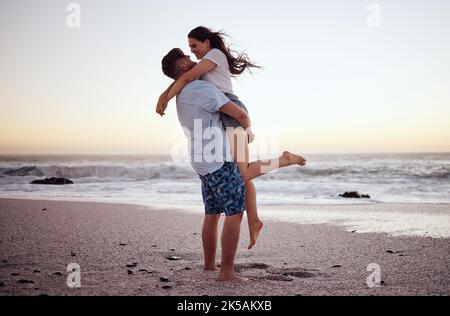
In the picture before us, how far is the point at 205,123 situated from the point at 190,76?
1.20 feet

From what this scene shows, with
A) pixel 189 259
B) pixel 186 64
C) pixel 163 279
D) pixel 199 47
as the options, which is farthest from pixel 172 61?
pixel 189 259

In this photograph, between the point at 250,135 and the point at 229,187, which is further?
the point at 250,135

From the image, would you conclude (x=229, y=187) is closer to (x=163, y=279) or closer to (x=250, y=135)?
(x=250, y=135)

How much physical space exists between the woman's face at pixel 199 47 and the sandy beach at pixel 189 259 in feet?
5.97

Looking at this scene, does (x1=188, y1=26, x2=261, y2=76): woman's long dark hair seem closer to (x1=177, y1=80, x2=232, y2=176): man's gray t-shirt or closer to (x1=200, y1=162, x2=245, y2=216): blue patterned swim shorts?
(x1=177, y1=80, x2=232, y2=176): man's gray t-shirt

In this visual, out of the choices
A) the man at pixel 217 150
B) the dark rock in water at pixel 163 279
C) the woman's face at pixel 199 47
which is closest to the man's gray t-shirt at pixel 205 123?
the man at pixel 217 150

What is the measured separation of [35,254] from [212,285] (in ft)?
6.28

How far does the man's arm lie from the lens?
3098 millimetres

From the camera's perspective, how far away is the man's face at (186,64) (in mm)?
3283

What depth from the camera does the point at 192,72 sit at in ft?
10.2

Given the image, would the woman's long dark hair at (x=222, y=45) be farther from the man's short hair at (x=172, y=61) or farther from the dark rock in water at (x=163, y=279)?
the dark rock in water at (x=163, y=279)

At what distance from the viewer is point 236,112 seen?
10.2 feet

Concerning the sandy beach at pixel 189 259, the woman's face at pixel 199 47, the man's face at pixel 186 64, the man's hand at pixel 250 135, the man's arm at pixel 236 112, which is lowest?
the sandy beach at pixel 189 259

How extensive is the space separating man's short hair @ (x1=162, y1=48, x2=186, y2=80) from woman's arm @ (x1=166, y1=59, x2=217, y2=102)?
226mm
